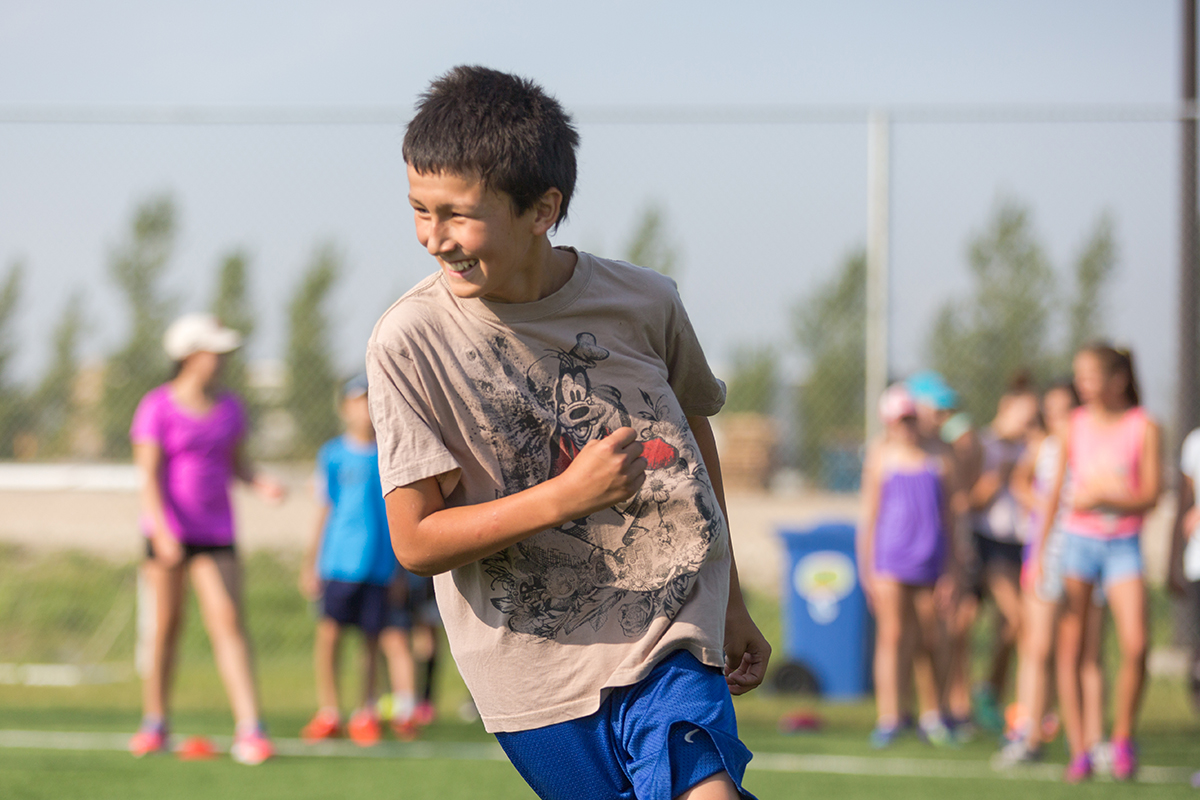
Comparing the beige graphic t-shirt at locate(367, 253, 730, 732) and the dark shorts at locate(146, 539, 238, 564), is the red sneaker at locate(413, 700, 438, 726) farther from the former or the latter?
the beige graphic t-shirt at locate(367, 253, 730, 732)

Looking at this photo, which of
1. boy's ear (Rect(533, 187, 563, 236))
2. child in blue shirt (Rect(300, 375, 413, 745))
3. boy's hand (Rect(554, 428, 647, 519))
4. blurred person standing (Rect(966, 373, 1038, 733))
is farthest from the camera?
blurred person standing (Rect(966, 373, 1038, 733))

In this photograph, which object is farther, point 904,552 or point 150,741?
point 904,552

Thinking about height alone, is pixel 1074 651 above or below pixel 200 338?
below

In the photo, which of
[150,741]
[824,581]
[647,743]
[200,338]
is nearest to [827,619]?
[824,581]

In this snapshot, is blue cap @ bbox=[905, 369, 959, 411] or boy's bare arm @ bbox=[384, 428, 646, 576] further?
blue cap @ bbox=[905, 369, 959, 411]

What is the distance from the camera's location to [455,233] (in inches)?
71.8

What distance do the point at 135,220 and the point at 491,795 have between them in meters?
4.84

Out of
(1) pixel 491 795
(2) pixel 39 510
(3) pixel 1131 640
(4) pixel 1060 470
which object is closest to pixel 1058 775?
(3) pixel 1131 640

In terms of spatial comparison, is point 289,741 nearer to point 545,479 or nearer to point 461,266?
point 545,479

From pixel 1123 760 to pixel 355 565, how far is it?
12.7 ft

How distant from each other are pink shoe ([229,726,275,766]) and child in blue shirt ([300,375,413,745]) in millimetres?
784

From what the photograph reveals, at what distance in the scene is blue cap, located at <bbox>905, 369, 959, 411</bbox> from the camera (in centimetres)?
714

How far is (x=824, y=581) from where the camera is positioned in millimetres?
7793

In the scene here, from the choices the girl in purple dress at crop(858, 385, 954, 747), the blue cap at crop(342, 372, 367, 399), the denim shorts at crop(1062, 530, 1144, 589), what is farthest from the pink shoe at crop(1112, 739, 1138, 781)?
the blue cap at crop(342, 372, 367, 399)
